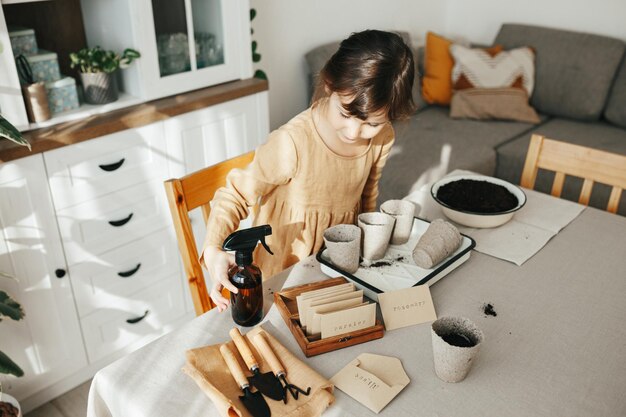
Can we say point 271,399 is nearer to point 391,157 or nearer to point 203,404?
point 203,404

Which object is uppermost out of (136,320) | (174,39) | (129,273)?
(174,39)

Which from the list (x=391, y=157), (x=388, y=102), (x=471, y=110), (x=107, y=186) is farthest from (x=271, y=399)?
(x=471, y=110)

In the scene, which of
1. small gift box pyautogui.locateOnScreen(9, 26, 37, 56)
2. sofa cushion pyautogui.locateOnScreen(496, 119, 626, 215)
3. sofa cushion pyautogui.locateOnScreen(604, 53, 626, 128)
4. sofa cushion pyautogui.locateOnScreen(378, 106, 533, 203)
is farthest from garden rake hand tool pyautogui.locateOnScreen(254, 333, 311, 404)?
sofa cushion pyautogui.locateOnScreen(604, 53, 626, 128)

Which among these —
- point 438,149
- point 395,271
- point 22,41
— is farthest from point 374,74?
point 438,149

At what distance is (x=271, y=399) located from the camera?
0.82 m

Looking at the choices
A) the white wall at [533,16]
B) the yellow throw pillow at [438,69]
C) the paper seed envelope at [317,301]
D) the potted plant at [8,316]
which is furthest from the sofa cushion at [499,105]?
the potted plant at [8,316]

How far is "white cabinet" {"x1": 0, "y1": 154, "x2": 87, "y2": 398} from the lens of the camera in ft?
5.18

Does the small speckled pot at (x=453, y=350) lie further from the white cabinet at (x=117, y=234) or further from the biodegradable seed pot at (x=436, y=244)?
the white cabinet at (x=117, y=234)

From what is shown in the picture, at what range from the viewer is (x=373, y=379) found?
86 centimetres

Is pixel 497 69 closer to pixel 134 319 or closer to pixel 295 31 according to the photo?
pixel 295 31

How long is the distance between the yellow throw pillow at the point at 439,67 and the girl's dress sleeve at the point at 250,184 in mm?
2099

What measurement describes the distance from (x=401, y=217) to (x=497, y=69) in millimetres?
2185

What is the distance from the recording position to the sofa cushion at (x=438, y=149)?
8.14ft

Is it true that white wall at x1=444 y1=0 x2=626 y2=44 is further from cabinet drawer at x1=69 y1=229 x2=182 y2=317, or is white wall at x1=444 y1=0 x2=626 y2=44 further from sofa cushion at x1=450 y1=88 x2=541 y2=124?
cabinet drawer at x1=69 y1=229 x2=182 y2=317
